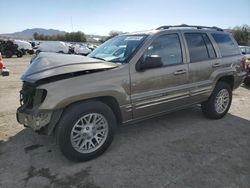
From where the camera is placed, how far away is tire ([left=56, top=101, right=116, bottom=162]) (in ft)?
10.7

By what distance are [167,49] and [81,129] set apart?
1.99 m

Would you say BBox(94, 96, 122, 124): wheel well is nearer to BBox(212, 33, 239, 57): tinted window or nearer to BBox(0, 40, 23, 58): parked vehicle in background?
BBox(212, 33, 239, 57): tinted window

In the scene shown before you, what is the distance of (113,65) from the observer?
12.0 ft

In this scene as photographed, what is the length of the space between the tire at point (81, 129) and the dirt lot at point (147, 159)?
143 mm

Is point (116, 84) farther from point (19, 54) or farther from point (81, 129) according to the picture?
point (19, 54)

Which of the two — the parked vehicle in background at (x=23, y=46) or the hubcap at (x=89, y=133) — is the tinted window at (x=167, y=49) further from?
the parked vehicle in background at (x=23, y=46)

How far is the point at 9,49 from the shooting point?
2480 centimetres

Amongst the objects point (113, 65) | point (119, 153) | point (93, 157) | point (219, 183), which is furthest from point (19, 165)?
point (219, 183)

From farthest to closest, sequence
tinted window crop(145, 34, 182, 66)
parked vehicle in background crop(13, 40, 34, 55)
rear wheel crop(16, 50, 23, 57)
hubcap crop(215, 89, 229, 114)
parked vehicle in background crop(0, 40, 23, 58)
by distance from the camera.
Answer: parked vehicle in background crop(13, 40, 34, 55), rear wheel crop(16, 50, 23, 57), parked vehicle in background crop(0, 40, 23, 58), hubcap crop(215, 89, 229, 114), tinted window crop(145, 34, 182, 66)

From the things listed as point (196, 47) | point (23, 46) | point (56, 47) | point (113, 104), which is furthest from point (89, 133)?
point (23, 46)

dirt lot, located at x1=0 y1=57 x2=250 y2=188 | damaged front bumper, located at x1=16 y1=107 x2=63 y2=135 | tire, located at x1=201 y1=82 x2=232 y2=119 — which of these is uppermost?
damaged front bumper, located at x1=16 y1=107 x2=63 y2=135

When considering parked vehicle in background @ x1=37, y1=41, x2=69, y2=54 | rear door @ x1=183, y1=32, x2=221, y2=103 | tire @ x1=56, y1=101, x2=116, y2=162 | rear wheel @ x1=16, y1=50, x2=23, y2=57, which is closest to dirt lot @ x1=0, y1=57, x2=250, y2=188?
tire @ x1=56, y1=101, x2=116, y2=162

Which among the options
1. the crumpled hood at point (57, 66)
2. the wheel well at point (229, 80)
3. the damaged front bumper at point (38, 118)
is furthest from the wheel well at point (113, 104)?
the wheel well at point (229, 80)

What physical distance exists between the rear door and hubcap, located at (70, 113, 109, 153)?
193 cm
